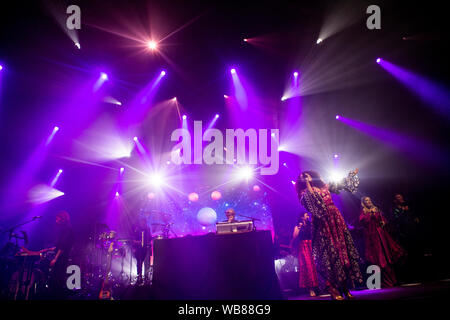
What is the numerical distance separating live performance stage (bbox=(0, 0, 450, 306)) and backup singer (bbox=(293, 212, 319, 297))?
0.11 ft

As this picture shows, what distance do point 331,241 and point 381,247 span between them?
2.75 metres

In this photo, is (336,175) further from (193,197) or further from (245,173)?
(193,197)

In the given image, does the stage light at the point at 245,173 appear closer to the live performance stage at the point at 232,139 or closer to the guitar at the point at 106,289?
the live performance stage at the point at 232,139

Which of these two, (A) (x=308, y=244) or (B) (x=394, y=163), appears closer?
(A) (x=308, y=244)

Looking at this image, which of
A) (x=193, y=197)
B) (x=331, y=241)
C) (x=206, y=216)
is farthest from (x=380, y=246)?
(x=193, y=197)

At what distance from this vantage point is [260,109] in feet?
29.1

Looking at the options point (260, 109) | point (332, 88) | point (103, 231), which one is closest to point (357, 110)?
point (332, 88)

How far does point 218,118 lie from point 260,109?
67.9 inches

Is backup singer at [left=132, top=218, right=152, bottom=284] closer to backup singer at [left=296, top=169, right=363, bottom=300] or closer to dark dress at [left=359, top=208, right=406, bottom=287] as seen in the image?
backup singer at [left=296, top=169, right=363, bottom=300]

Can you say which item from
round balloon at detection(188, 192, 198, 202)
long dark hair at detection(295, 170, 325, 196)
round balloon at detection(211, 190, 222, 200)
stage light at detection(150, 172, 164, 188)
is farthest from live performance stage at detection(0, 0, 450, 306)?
stage light at detection(150, 172, 164, 188)

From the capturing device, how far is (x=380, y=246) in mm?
5484

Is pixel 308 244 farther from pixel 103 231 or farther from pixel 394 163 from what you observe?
pixel 103 231
